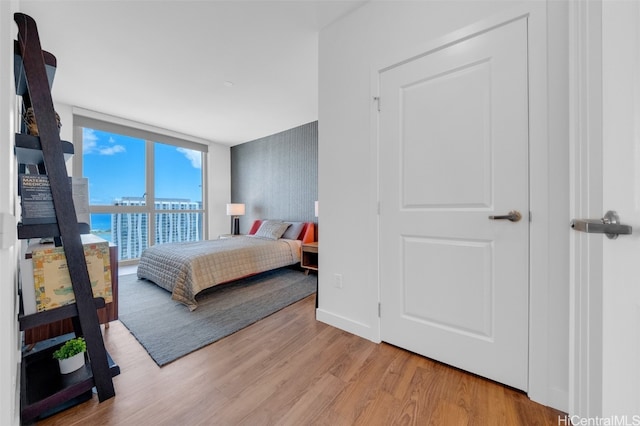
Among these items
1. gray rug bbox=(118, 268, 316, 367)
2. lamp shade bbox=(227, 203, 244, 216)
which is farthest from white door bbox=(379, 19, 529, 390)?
lamp shade bbox=(227, 203, 244, 216)

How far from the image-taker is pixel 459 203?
4.53 ft

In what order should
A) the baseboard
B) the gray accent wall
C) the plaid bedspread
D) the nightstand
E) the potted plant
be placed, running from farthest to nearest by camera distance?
1. the gray accent wall
2. the nightstand
3. the plaid bedspread
4. the baseboard
5. the potted plant

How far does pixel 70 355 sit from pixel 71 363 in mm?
52

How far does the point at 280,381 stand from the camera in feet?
4.34

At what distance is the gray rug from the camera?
1.73 meters

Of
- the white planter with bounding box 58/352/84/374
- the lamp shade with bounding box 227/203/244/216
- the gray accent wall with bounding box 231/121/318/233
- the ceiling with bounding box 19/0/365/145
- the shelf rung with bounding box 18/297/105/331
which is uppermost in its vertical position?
the ceiling with bounding box 19/0/365/145

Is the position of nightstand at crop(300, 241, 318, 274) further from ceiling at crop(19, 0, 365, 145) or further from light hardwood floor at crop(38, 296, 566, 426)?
ceiling at crop(19, 0, 365, 145)

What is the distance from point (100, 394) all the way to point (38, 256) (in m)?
0.73

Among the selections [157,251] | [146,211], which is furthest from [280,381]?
[146,211]

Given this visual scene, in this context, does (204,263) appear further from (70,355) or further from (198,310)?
(70,355)

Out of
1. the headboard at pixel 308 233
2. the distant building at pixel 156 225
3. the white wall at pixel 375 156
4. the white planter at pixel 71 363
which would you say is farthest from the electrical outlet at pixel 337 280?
the distant building at pixel 156 225

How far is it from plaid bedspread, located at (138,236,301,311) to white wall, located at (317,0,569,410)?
133 cm

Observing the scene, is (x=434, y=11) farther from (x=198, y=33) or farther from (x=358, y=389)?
(x=358, y=389)
